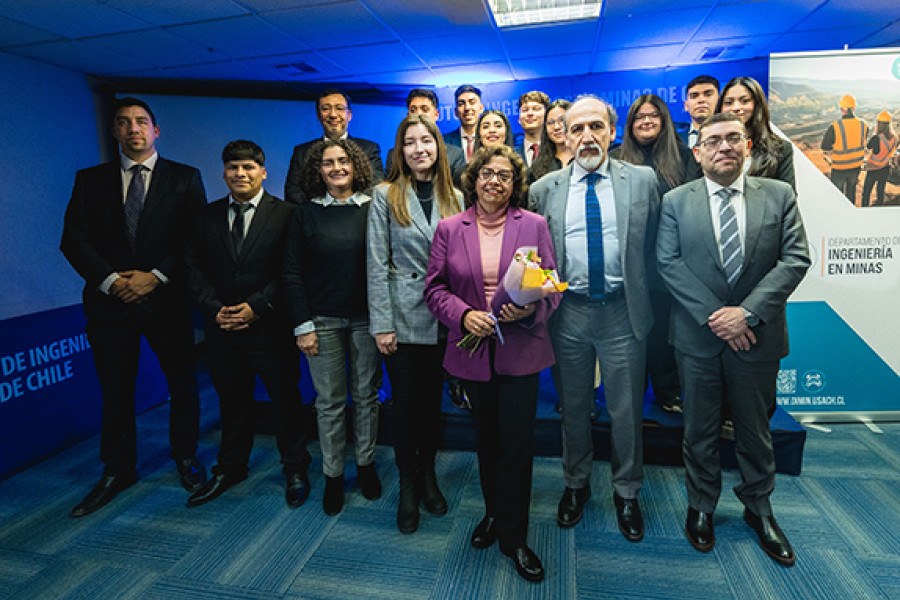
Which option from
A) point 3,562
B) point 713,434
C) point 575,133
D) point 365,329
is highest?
point 575,133

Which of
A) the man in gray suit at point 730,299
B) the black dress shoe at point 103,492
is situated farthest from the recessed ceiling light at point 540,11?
the black dress shoe at point 103,492

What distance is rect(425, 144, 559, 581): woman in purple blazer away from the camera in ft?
5.71

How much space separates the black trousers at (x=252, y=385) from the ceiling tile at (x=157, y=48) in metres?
3.21

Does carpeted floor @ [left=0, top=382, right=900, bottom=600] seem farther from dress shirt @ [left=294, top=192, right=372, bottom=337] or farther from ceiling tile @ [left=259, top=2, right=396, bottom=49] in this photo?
ceiling tile @ [left=259, top=2, right=396, bottom=49]

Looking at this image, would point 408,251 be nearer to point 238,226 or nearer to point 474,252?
point 474,252

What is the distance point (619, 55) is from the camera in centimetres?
521

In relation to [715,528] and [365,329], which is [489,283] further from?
[715,528]

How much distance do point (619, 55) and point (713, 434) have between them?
4.63m

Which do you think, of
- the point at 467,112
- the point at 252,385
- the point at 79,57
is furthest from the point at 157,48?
the point at 252,385

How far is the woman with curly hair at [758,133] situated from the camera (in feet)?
7.67

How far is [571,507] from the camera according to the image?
223cm

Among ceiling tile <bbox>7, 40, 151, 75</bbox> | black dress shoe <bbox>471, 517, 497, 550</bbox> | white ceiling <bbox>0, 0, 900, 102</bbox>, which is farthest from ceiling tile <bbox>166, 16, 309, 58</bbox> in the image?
black dress shoe <bbox>471, 517, 497, 550</bbox>

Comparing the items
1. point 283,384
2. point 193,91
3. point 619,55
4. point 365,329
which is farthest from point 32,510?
point 619,55

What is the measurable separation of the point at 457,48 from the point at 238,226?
11.3 ft
